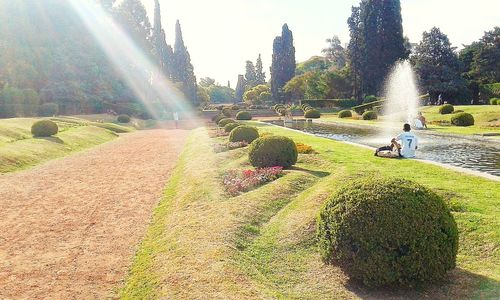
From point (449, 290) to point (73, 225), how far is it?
863cm

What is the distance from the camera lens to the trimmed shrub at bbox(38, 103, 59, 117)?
166 ft

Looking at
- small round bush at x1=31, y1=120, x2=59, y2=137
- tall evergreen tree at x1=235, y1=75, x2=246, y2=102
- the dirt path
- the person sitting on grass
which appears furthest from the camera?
tall evergreen tree at x1=235, y1=75, x2=246, y2=102

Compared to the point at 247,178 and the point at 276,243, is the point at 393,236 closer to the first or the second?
the point at 276,243

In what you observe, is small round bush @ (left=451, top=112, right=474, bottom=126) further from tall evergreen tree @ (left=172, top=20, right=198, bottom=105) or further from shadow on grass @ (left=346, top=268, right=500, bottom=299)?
tall evergreen tree @ (left=172, top=20, right=198, bottom=105)

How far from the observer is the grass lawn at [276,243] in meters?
5.88

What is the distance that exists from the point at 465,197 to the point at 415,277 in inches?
156

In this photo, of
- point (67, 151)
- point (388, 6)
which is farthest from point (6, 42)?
point (388, 6)

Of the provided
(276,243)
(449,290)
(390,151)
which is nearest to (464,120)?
(390,151)

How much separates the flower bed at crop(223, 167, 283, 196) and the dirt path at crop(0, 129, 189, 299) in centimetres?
240

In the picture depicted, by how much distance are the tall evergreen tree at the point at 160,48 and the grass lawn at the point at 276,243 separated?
241 feet

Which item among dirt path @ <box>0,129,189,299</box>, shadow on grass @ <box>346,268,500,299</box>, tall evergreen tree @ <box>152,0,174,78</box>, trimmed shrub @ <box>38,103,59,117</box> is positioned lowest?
dirt path @ <box>0,129,189,299</box>

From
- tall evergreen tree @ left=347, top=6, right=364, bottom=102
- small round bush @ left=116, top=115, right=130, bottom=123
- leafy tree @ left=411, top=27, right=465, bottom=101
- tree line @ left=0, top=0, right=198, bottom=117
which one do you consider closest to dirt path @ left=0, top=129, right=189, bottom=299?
small round bush @ left=116, top=115, right=130, bottom=123

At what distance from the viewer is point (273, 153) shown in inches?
535

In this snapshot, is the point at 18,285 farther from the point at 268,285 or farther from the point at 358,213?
the point at 358,213
